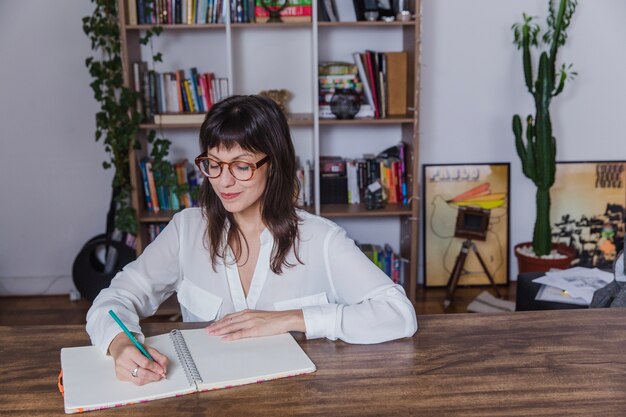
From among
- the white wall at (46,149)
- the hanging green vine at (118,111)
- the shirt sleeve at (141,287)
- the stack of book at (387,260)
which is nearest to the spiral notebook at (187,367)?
the shirt sleeve at (141,287)

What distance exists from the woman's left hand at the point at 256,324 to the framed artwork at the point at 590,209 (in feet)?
9.85

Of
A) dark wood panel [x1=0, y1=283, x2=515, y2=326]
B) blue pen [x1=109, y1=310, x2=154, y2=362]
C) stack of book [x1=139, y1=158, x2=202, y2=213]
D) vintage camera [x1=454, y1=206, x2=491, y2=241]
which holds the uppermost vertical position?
blue pen [x1=109, y1=310, x2=154, y2=362]

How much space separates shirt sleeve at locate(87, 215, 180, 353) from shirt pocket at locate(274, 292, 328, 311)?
29 cm

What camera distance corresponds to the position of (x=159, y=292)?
76.6 inches

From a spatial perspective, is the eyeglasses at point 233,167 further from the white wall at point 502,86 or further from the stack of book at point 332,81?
the white wall at point 502,86

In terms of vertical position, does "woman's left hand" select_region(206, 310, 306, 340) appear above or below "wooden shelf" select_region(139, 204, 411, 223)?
above

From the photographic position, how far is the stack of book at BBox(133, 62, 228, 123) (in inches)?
151

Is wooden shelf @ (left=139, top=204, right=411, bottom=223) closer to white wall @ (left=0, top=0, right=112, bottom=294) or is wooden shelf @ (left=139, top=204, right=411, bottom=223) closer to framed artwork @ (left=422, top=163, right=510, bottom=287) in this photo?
framed artwork @ (left=422, top=163, right=510, bottom=287)

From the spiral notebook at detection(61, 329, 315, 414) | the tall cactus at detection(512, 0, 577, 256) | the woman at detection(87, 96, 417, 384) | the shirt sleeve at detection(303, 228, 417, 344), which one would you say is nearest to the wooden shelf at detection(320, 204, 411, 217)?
the tall cactus at detection(512, 0, 577, 256)

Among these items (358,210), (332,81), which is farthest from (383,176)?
(332,81)

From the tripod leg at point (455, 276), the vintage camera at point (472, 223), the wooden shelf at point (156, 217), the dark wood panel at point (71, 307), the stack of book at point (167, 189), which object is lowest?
the dark wood panel at point (71, 307)

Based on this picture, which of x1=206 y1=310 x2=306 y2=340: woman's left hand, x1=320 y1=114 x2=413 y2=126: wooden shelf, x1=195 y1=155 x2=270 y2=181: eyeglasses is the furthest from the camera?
x1=320 y1=114 x2=413 y2=126: wooden shelf

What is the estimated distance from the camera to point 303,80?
4.07m

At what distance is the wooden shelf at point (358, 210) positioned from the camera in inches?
152
